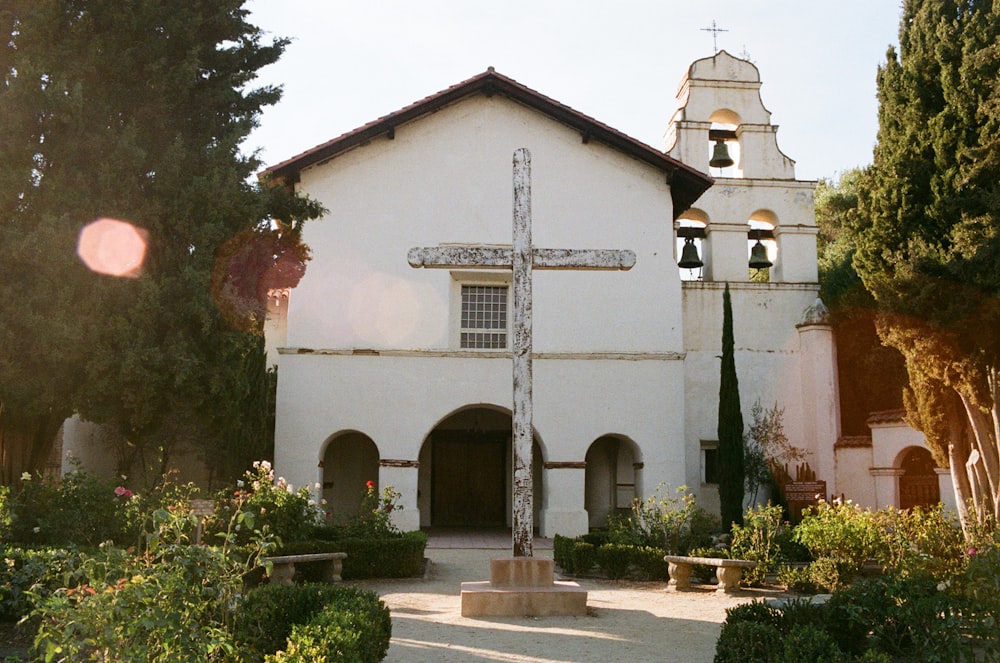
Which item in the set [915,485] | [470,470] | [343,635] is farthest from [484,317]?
[343,635]

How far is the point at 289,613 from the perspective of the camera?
649 centimetres

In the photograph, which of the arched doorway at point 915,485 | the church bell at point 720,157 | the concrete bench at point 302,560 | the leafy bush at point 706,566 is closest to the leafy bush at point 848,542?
the leafy bush at point 706,566

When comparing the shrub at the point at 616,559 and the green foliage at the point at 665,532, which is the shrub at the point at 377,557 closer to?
the shrub at the point at 616,559

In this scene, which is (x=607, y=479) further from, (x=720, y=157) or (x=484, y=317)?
(x=720, y=157)

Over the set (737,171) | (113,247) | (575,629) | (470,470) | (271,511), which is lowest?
(575,629)

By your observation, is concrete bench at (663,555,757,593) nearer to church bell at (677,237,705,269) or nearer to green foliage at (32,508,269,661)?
green foliage at (32,508,269,661)

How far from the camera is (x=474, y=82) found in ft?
58.8

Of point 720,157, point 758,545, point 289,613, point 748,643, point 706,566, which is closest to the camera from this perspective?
point 748,643

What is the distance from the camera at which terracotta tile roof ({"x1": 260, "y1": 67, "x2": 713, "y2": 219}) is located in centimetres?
1755

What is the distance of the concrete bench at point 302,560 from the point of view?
10.4 metres

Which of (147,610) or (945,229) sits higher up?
(945,229)

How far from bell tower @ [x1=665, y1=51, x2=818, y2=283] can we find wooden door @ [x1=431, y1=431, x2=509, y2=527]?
6.38 metres

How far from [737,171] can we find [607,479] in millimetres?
7553

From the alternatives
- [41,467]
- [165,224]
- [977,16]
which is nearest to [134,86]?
[165,224]
